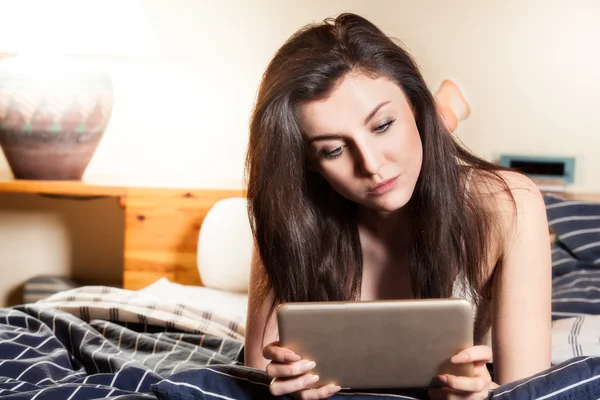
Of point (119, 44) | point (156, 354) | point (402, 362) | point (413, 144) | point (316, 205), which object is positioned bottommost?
point (156, 354)

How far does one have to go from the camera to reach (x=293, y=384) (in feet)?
3.23

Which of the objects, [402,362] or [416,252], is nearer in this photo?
[402,362]

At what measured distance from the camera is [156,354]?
161cm

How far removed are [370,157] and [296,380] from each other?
0.36 metres

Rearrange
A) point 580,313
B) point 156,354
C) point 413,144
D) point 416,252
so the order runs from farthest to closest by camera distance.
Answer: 1. point 580,313
2. point 156,354
3. point 416,252
4. point 413,144

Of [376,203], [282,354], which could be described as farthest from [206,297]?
[282,354]

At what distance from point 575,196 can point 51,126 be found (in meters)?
1.69

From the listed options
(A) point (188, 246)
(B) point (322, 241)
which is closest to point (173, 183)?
(A) point (188, 246)

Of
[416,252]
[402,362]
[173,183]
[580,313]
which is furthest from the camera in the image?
[173,183]

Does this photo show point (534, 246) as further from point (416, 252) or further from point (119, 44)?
point (119, 44)

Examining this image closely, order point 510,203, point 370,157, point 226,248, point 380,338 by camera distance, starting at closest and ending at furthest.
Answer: point 380,338
point 370,157
point 510,203
point 226,248

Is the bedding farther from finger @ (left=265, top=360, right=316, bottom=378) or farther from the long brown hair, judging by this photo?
finger @ (left=265, top=360, right=316, bottom=378)

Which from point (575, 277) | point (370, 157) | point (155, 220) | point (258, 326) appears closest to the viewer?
point (370, 157)

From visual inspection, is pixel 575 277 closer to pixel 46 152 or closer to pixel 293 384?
pixel 293 384
